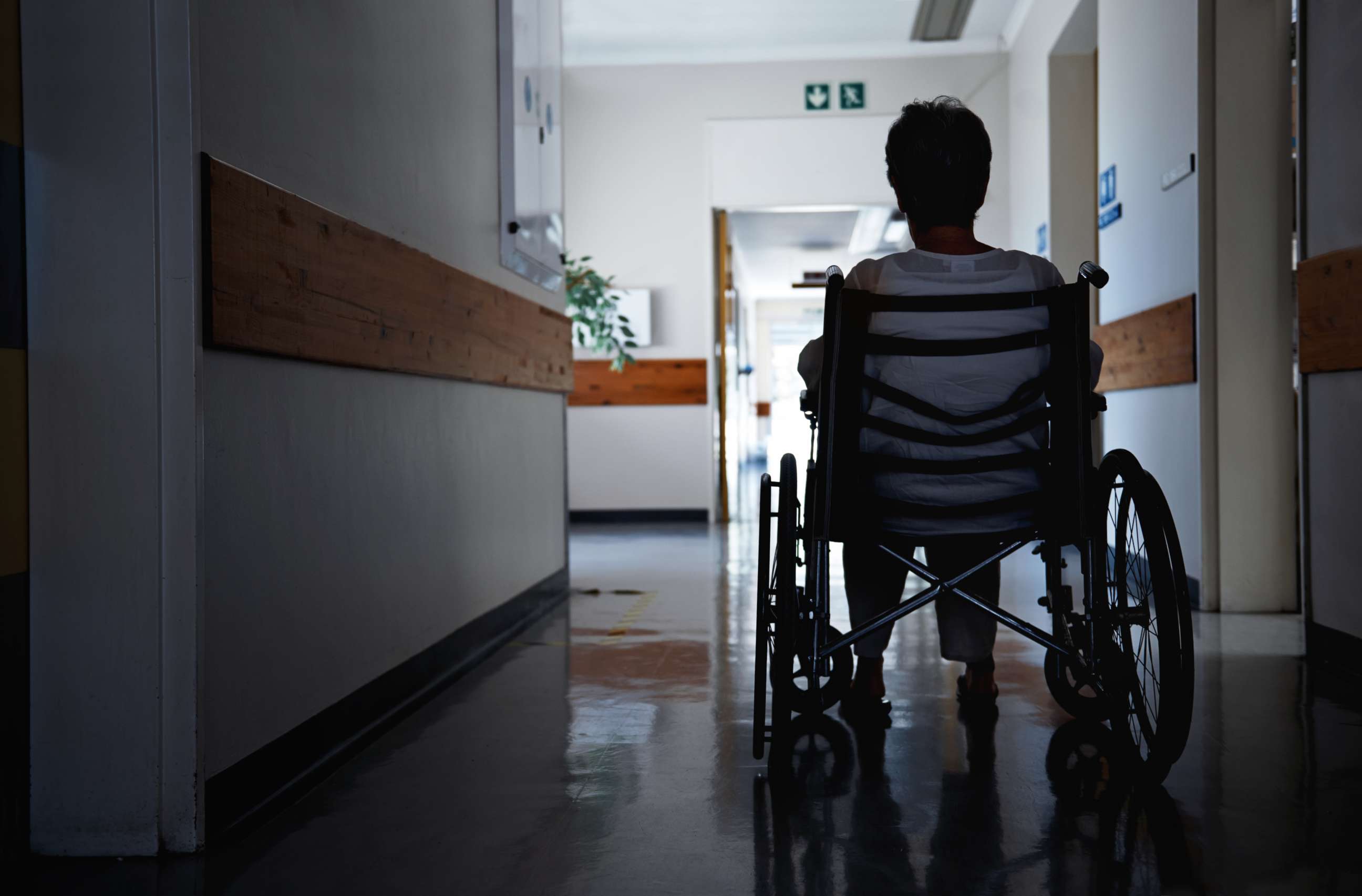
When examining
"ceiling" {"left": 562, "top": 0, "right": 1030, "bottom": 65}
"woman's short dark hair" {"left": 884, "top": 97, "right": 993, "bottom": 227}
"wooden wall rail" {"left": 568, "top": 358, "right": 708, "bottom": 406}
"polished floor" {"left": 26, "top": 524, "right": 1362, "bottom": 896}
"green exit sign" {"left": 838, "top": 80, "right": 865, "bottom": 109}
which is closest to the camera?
"polished floor" {"left": 26, "top": 524, "right": 1362, "bottom": 896}

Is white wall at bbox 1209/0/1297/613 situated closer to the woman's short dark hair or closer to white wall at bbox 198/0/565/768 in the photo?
the woman's short dark hair

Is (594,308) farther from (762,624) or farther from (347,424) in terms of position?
(762,624)

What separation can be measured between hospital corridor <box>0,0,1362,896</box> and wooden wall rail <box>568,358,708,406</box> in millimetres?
A: 3505

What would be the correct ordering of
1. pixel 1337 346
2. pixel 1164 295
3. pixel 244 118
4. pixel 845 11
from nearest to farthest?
pixel 244 118 → pixel 1337 346 → pixel 1164 295 → pixel 845 11

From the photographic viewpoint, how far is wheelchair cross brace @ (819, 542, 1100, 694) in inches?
75.5

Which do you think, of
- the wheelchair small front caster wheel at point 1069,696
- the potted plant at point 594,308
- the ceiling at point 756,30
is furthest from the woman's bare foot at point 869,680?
the ceiling at point 756,30

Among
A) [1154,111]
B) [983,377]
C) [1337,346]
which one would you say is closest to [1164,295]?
[1154,111]

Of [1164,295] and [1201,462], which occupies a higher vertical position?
[1164,295]

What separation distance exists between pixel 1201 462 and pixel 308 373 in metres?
2.94

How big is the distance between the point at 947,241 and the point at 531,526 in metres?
2.08

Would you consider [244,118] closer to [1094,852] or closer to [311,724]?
[311,724]

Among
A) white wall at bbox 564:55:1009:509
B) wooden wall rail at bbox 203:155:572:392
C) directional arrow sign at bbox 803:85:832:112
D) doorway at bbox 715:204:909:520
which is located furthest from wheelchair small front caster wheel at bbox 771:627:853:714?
directional arrow sign at bbox 803:85:832:112

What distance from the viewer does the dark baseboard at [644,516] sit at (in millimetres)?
7430

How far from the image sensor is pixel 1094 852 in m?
1.59
